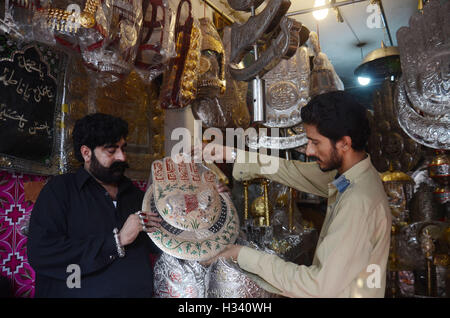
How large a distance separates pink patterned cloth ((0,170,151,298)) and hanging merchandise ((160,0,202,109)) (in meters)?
0.95

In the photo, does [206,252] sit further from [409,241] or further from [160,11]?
[409,241]

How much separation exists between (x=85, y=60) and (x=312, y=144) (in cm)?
113

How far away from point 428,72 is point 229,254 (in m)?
2.11

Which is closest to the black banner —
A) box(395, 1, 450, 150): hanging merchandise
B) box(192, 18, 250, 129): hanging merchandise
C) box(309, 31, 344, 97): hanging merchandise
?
box(192, 18, 250, 129): hanging merchandise

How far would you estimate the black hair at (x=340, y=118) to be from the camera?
5.01 ft

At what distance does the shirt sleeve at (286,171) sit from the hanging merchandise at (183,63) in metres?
0.50

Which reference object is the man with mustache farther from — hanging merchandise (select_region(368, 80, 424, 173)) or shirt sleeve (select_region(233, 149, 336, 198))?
hanging merchandise (select_region(368, 80, 424, 173))

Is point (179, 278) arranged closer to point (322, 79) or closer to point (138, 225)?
point (138, 225)

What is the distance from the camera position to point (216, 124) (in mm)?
2842

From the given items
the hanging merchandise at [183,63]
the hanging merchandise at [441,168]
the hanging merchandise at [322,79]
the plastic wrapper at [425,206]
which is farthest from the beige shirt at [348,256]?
the plastic wrapper at [425,206]

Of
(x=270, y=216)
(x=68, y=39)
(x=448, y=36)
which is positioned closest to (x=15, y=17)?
(x=68, y=39)

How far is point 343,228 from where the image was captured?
1341 mm

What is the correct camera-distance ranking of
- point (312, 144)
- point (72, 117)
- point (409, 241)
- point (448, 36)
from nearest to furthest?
point (312, 144) → point (72, 117) → point (448, 36) → point (409, 241)

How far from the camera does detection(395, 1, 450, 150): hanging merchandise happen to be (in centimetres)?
259
